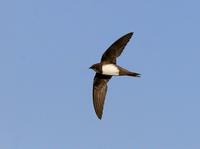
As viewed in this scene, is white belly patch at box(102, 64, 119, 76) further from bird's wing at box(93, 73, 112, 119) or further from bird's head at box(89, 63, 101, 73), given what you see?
bird's wing at box(93, 73, 112, 119)

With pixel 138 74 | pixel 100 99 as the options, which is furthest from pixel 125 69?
pixel 100 99

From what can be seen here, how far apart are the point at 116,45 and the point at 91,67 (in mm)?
1128

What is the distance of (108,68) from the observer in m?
13.0

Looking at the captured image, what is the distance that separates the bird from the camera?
12.9 m

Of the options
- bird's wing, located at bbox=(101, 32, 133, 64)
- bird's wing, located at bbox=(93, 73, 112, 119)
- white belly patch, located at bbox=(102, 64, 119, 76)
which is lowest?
bird's wing, located at bbox=(93, 73, 112, 119)

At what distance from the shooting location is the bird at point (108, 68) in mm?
12852

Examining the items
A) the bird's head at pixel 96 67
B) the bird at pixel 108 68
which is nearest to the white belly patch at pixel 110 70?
the bird at pixel 108 68

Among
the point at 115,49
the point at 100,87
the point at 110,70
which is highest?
the point at 115,49

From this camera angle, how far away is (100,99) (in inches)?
535

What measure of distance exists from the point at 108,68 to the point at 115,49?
0.70m

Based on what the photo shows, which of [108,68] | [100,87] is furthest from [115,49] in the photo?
[100,87]

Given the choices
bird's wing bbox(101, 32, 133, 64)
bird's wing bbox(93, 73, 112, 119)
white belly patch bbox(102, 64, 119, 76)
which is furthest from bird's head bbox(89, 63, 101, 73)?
bird's wing bbox(93, 73, 112, 119)

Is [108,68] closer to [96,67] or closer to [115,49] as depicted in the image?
[96,67]

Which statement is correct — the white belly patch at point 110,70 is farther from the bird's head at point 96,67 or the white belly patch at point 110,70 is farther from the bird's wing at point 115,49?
the bird's wing at point 115,49
